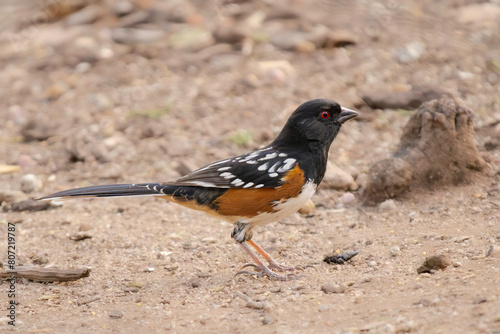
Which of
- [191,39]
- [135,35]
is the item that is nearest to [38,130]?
[135,35]

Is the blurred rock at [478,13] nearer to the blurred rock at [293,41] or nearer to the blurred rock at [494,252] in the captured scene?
the blurred rock at [293,41]

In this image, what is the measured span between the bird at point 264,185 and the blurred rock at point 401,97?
2.37 m

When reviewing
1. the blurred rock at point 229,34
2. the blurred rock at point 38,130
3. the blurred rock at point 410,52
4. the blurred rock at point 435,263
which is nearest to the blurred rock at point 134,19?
the blurred rock at point 229,34

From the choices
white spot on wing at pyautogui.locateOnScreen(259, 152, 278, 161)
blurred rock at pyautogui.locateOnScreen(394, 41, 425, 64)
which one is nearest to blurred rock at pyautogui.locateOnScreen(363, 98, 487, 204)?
white spot on wing at pyautogui.locateOnScreen(259, 152, 278, 161)

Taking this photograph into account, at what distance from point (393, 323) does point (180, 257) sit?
2.07 metres

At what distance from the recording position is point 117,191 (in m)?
4.55

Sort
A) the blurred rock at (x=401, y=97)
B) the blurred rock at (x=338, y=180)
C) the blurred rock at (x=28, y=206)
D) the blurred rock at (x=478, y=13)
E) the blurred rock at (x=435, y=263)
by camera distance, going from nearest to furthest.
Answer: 1. the blurred rock at (x=435, y=263)
2. the blurred rock at (x=338, y=180)
3. the blurred rock at (x=28, y=206)
4. the blurred rock at (x=401, y=97)
5. the blurred rock at (x=478, y=13)

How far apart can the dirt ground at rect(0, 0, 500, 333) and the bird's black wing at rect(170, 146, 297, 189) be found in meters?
0.64

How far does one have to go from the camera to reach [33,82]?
8.98 meters

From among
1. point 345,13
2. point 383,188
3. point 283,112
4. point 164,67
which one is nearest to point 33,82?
point 164,67

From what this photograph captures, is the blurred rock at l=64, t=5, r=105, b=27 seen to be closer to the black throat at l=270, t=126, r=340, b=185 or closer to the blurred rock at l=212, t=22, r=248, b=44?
the blurred rock at l=212, t=22, r=248, b=44

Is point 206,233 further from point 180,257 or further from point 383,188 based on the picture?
point 383,188

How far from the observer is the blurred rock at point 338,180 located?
19.0 feet

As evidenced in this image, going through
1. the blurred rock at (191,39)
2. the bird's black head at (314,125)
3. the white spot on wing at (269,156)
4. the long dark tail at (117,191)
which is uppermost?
the bird's black head at (314,125)
